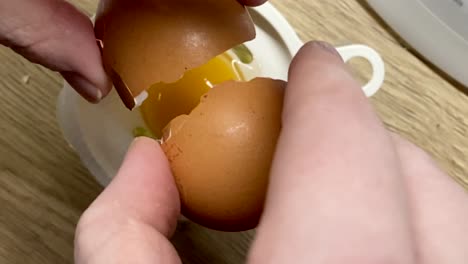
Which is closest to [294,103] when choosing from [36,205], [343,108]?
[343,108]

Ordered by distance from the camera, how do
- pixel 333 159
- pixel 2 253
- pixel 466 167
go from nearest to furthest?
pixel 333 159 → pixel 2 253 → pixel 466 167

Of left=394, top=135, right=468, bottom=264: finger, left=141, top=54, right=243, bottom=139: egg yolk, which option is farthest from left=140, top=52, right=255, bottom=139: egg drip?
left=394, top=135, right=468, bottom=264: finger

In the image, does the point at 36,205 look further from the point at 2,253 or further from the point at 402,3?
the point at 402,3

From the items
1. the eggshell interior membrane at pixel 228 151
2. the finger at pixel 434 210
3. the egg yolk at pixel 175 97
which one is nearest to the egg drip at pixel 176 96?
the egg yolk at pixel 175 97

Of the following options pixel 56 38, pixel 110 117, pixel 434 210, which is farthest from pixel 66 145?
pixel 434 210

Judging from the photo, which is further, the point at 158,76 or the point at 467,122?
the point at 467,122

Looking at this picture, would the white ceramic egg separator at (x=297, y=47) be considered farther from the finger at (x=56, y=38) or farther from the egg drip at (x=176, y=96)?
the finger at (x=56, y=38)
